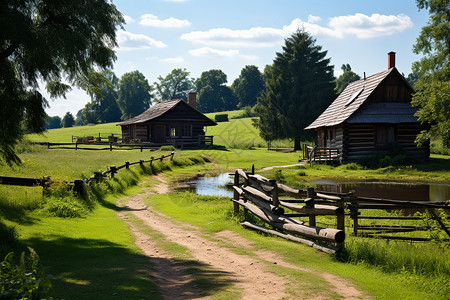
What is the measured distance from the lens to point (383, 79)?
112ft

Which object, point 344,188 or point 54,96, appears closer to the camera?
point 54,96

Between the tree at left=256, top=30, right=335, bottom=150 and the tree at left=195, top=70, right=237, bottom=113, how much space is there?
251ft

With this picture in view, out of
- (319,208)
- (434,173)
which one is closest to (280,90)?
(434,173)

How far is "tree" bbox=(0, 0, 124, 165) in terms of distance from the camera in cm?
938

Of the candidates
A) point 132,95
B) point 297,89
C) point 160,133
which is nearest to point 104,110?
point 132,95

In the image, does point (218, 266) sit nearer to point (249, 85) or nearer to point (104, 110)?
point (104, 110)

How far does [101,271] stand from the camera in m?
7.16

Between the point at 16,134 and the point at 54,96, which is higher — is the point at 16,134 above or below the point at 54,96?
below

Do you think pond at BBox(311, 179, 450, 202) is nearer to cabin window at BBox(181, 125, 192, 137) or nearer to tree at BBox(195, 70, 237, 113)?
cabin window at BBox(181, 125, 192, 137)

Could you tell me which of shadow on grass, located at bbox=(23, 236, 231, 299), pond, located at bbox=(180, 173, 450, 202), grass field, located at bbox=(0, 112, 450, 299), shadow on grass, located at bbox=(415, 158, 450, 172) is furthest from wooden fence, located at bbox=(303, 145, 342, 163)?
shadow on grass, located at bbox=(23, 236, 231, 299)

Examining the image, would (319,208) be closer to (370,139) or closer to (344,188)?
(344,188)

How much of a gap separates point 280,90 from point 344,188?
33.6 metres

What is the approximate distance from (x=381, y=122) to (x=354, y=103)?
3391 mm

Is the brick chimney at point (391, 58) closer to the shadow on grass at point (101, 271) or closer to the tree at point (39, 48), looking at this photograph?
the tree at point (39, 48)
